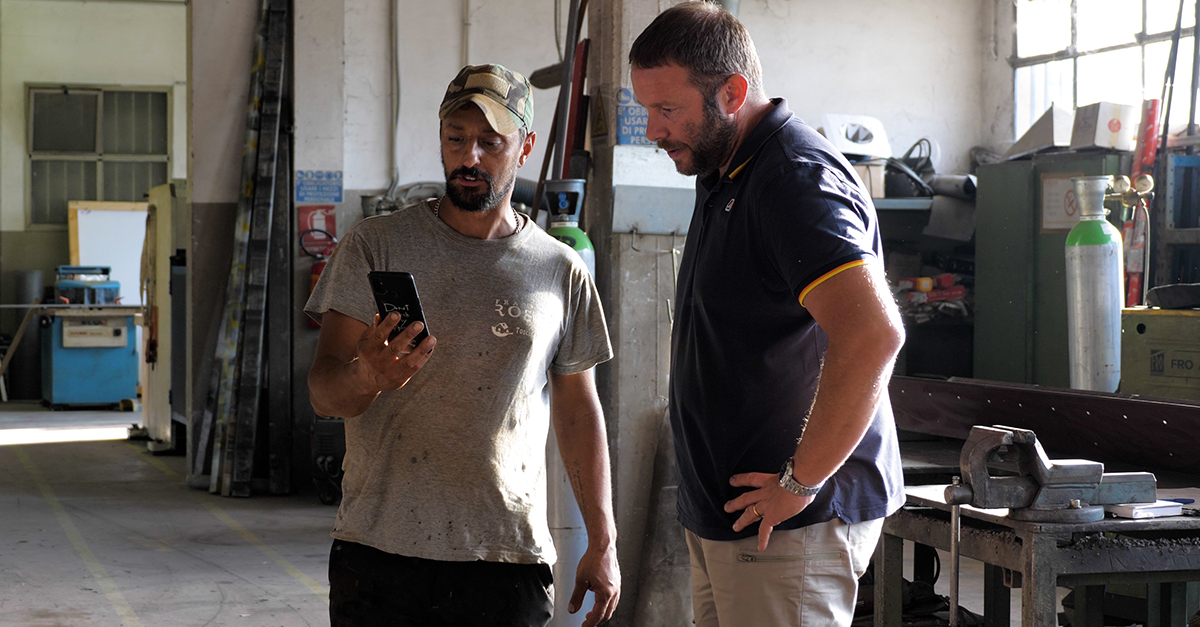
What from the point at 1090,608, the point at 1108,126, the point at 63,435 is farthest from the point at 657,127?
the point at 63,435

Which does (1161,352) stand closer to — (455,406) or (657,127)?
(657,127)

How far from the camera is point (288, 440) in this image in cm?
686

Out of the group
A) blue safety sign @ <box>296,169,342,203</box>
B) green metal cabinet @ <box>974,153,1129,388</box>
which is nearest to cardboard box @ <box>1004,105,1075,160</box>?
green metal cabinet @ <box>974,153,1129,388</box>

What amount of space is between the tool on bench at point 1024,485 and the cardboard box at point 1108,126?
4.62m

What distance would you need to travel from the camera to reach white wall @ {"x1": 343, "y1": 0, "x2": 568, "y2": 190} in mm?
7137

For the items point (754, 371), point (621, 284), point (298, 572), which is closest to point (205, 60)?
point (298, 572)

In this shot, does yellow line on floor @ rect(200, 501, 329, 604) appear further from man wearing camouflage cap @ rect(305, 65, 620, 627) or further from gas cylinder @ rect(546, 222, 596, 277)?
man wearing camouflage cap @ rect(305, 65, 620, 627)

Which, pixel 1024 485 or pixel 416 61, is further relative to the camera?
pixel 416 61

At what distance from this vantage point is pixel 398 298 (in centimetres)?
154

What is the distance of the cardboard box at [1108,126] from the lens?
613 cm

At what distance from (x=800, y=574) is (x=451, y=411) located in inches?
23.0

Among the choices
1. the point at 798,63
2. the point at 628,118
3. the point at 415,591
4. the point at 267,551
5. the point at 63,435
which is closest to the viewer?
the point at 415,591

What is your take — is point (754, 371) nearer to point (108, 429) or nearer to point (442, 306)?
point (442, 306)

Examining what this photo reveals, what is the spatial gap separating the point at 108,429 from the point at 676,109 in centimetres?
947
